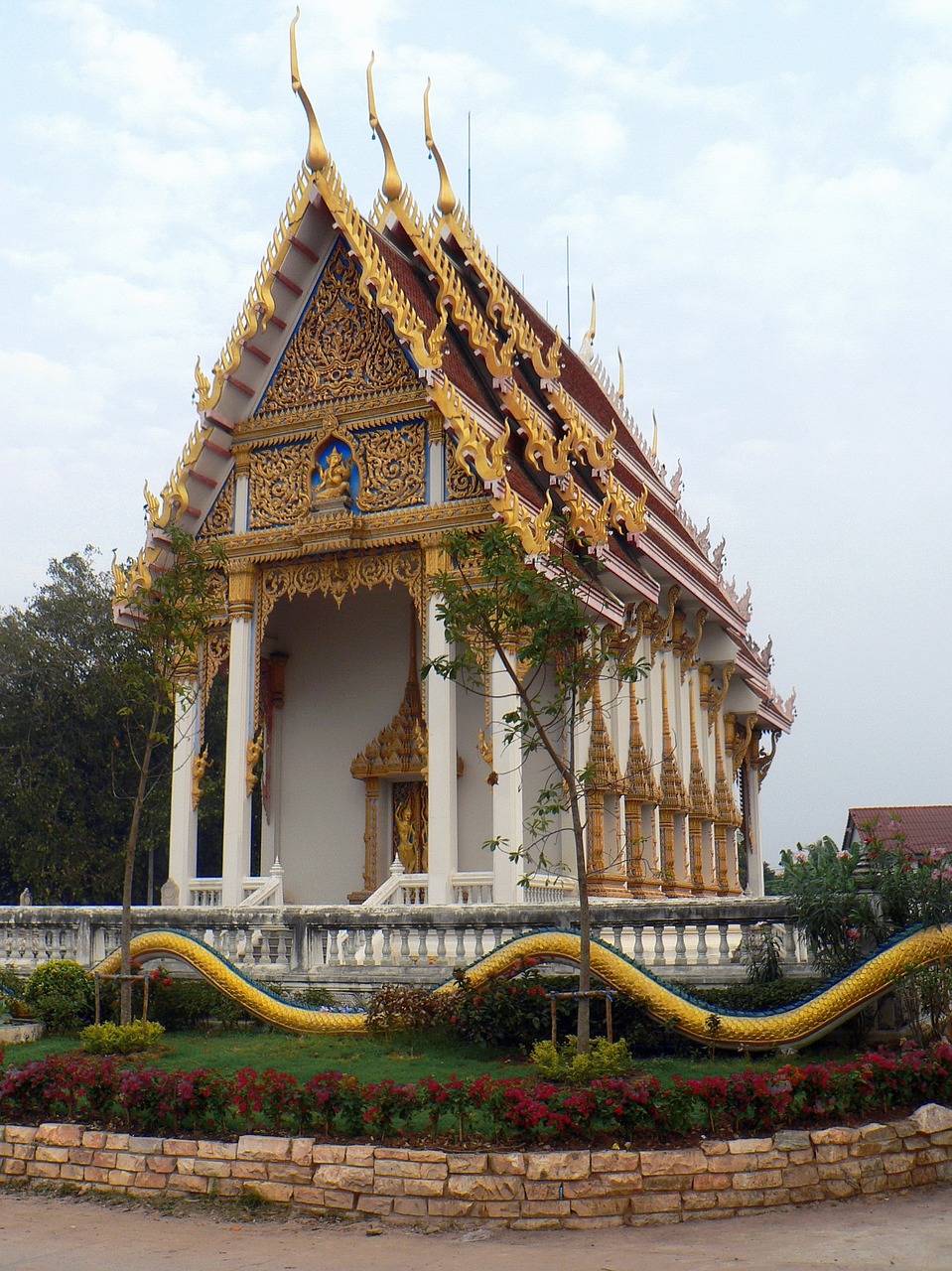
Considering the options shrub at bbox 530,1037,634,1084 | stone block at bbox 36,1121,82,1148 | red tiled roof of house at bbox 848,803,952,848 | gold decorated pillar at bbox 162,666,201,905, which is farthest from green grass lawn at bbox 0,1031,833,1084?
red tiled roof of house at bbox 848,803,952,848

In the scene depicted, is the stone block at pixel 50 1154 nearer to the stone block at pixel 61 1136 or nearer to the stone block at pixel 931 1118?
the stone block at pixel 61 1136

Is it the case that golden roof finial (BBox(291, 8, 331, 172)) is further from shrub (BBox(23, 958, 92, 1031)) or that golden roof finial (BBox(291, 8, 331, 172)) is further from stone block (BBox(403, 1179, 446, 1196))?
stone block (BBox(403, 1179, 446, 1196))

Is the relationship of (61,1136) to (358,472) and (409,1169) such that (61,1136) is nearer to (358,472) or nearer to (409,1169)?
(409,1169)

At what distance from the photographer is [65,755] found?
2967 centimetres

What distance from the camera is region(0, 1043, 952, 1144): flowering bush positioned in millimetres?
6477

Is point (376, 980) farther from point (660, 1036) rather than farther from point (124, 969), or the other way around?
point (660, 1036)

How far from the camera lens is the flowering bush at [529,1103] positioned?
6477 millimetres

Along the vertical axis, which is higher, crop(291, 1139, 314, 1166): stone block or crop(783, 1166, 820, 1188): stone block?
crop(291, 1139, 314, 1166): stone block

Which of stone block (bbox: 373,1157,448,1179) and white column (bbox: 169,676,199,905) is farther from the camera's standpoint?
white column (bbox: 169,676,199,905)

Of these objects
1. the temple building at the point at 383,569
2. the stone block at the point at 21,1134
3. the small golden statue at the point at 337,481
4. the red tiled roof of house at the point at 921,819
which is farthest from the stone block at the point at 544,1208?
the red tiled roof of house at the point at 921,819

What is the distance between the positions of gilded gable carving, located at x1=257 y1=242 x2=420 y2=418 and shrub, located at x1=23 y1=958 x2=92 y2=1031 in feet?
23.2

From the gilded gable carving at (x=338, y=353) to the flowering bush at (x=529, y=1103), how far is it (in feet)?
30.5

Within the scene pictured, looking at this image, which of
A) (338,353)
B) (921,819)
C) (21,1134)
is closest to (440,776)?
(338,353)

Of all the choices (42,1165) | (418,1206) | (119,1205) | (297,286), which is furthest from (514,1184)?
(297,286)
